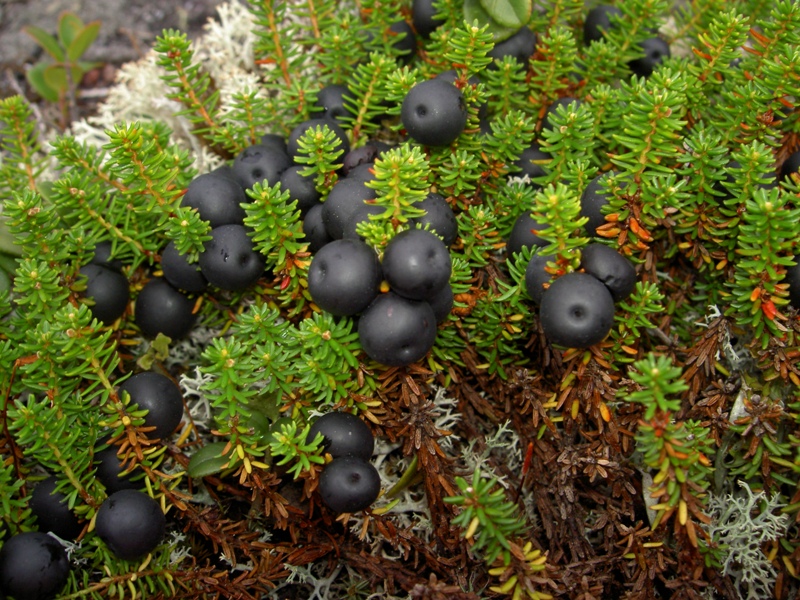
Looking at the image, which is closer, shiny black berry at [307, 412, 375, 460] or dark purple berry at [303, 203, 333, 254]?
shiny black berry at [307, 412, 375, 460]

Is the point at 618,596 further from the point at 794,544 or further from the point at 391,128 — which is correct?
the point at 391,128

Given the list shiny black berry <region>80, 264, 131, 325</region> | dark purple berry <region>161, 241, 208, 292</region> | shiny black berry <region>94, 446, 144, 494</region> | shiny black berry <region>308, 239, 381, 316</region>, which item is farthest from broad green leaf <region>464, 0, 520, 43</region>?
shiny black berry <region>94, 446, 144, 494</region>

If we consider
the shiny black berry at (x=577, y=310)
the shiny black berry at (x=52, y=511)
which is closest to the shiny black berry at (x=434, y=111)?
the shiny black berry at (x=577, y=310)

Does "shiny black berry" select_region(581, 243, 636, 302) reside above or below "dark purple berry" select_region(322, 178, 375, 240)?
below

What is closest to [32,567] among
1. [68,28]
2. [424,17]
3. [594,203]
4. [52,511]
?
[52,511]

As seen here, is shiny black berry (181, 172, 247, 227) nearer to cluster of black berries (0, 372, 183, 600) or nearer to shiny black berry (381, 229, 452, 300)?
cluster of black berries (0, 372, 183, 600)

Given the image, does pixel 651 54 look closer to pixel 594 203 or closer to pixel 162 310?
pixel 594 203

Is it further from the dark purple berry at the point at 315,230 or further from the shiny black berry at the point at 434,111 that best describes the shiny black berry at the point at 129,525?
the shiny black berry at the point at 434,111
